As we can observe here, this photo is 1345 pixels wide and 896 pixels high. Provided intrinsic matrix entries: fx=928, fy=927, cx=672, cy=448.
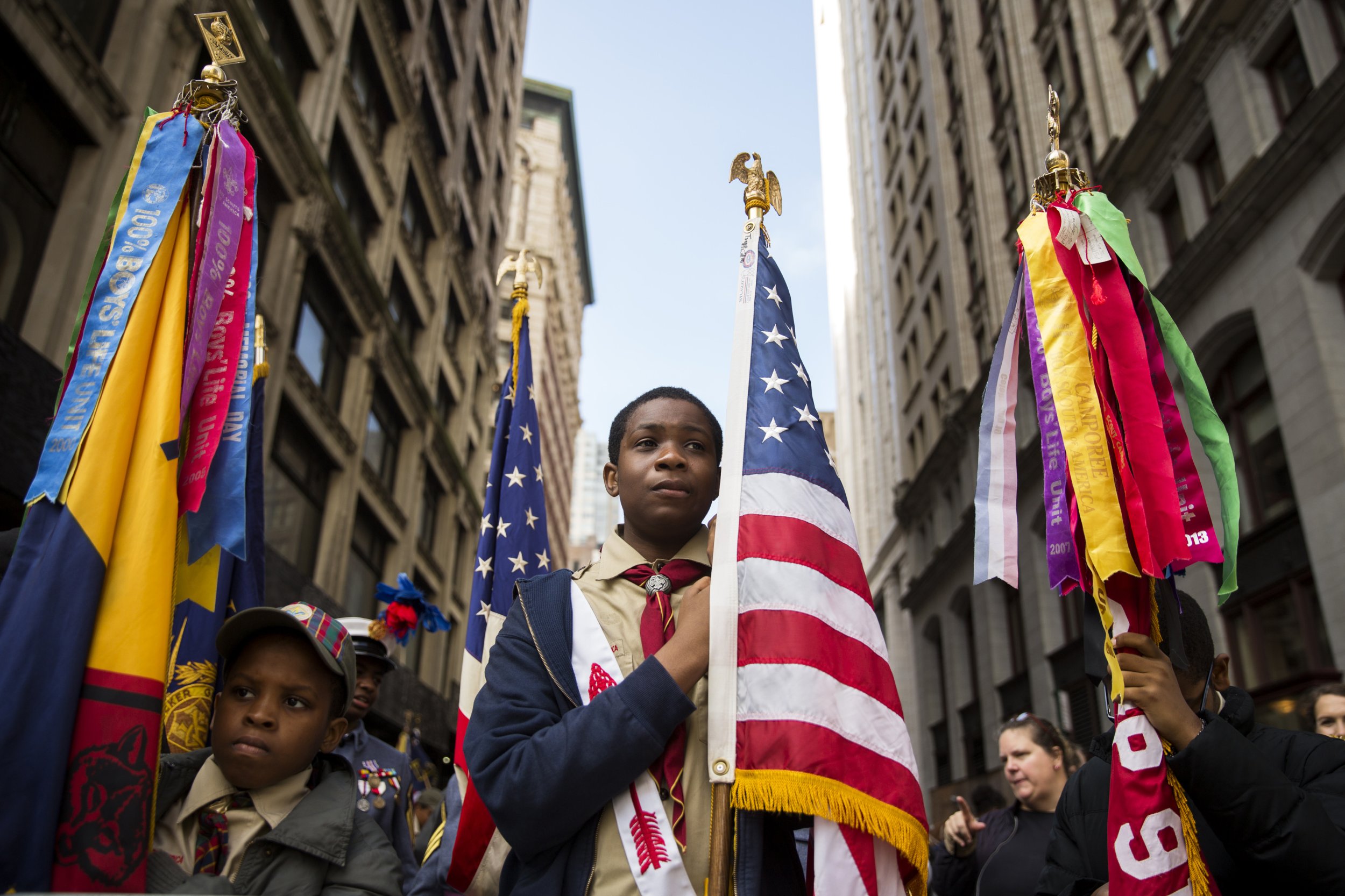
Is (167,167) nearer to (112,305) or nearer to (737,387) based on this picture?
(112,305)

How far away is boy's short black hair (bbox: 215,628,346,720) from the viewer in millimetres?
2834

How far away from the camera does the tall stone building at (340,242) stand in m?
9.61

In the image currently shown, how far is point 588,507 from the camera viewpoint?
170250mm

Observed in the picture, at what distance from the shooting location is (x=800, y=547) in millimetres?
2678

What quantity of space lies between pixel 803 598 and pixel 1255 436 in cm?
1403

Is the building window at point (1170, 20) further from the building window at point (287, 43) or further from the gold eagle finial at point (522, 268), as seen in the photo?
the building window at point (287, 43)

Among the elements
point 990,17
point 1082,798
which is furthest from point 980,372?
point 1082,798

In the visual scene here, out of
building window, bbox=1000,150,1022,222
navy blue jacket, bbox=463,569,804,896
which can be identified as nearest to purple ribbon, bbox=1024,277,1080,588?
navy blue jacket, bbox=463,569,804,896

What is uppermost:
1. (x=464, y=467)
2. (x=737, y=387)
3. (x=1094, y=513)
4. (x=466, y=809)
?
(x=464, y=467)

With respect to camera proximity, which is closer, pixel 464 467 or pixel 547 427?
pixel 464 467

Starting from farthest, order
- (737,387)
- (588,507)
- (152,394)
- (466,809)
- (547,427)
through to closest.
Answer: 1. (588,507)
2. (547,427)
3. (466,809)
4. (737,387)
5. (152,394)

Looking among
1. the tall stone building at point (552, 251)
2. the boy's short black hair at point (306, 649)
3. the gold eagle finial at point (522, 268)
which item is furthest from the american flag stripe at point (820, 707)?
the tall stone building at point (552, 251)

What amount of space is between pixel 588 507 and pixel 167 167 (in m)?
168

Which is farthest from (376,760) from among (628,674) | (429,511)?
(429,511)
